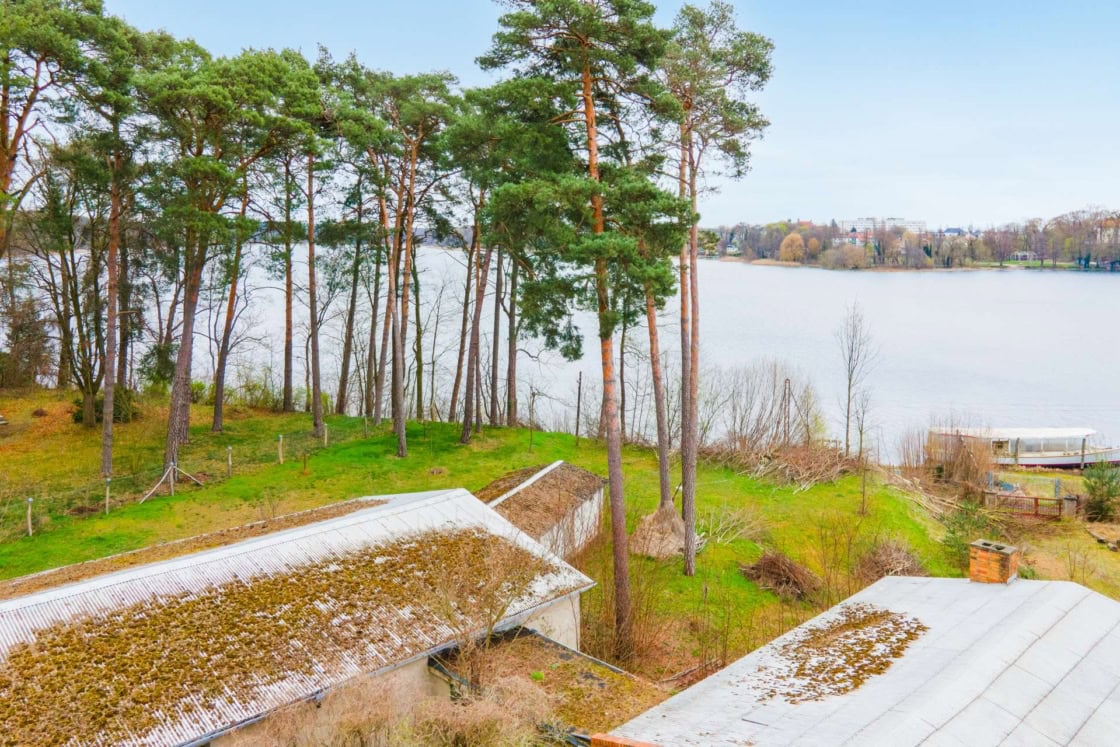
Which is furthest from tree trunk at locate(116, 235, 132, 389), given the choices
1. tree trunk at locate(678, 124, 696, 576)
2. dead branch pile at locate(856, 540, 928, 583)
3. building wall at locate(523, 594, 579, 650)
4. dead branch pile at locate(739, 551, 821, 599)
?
dead branch pile at locate(856, 540, 928, 583)

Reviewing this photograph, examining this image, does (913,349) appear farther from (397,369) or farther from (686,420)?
(397,369)

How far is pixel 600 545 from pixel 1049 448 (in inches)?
904

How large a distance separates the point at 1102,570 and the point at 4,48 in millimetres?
27519

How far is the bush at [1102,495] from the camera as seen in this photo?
20.5 meters

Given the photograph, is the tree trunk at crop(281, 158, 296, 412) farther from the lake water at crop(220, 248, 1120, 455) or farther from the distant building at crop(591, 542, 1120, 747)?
the distant building at crop(591, 542, 1120, 747)

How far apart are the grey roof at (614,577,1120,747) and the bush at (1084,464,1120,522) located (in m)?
15.2

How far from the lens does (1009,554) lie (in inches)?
369

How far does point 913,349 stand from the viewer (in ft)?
127

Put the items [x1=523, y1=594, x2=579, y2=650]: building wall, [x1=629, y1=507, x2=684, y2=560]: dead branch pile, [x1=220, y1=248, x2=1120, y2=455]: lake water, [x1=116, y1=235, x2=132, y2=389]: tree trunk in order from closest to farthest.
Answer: [x1=523, y1=594, x2=579, y2=650]: building wall
[x1=629, y1=507, x2=684, y2=560]: dead branch pile
[x1=116, y1=235, x2=132, y2=389]: tree trunk
[x1=220, y1=248, x2=1120, y2=455]: lake water

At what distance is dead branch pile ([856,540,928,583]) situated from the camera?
545 inches

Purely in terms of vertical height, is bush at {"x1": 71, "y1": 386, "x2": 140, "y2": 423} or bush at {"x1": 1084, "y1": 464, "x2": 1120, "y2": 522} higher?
bush at {"x1": 71, "y1": 386, "x2": 140, "y2": 423}

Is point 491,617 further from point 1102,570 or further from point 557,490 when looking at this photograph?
point 1102,570

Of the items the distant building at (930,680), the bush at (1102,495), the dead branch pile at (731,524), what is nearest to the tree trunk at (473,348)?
the dead branch pile at (731,524)

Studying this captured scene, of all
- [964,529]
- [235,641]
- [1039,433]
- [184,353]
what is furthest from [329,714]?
[1039,433]
